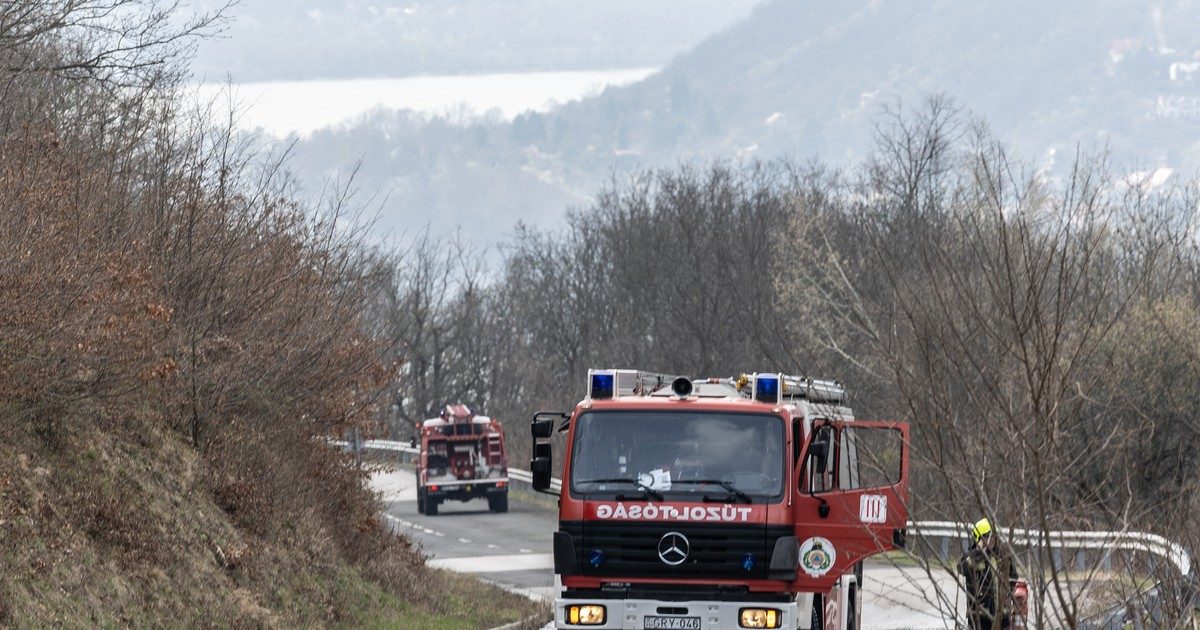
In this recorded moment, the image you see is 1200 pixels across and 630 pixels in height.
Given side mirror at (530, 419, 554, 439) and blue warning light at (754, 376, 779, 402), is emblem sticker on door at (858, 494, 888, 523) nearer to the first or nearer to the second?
blue warning light at (754, 376, 779, 402)

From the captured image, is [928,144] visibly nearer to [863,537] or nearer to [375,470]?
[375,470]

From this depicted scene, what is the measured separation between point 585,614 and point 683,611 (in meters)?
0.85

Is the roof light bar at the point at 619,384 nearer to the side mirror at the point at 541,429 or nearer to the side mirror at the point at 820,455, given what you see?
the side mirror at the point at 541,429

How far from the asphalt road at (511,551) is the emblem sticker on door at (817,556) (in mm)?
4559

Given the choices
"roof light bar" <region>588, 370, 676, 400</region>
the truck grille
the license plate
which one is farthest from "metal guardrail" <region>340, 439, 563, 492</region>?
the license plate

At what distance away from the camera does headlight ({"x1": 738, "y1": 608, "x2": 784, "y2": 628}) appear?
46.1ft

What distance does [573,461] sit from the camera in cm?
1469

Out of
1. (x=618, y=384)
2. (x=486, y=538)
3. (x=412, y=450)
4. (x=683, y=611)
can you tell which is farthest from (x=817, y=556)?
(x=412, y=450)

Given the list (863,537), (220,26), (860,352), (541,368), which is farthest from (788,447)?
(541,368)

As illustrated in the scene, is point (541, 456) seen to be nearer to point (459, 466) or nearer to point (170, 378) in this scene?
point (170, 378)

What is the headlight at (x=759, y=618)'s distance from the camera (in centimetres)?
1404

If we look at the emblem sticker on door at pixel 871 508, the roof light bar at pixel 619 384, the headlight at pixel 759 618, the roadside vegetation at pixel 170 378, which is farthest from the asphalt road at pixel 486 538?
the emblem sticker on door at pixel 871 508

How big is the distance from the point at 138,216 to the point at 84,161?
3.37ft

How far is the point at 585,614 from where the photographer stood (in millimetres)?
14359
